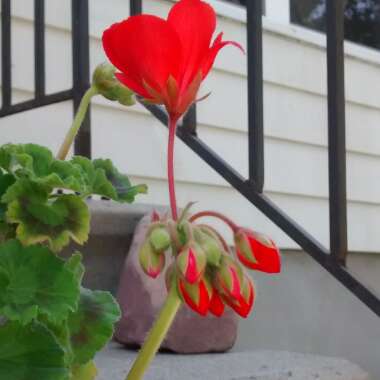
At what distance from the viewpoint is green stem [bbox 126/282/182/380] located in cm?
49

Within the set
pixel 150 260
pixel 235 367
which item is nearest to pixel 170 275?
pixel 150 260

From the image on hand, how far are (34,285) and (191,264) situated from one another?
150mm

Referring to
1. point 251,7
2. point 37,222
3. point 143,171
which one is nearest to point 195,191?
point 143,171

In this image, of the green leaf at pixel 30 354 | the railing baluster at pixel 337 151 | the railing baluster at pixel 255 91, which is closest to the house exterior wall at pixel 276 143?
the railing baluster at pixel 255 91

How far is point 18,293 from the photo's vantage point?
0.56m

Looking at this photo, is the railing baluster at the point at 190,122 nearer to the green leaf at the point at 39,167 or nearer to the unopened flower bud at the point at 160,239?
the green leaf at the point at 39,167

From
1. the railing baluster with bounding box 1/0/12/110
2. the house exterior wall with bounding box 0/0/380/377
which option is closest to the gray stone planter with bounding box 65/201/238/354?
the railing baluster with bounding box 1/0/12/110

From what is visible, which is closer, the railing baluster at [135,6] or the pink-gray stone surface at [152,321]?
the pink-gray stone surface at [152,321]

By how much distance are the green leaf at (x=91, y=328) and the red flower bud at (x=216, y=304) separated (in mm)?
147

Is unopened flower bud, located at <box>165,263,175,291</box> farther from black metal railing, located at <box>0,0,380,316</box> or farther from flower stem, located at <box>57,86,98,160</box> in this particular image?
black metal railing, located at <box>0,0,380,316</box>

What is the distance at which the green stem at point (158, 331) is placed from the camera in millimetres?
494

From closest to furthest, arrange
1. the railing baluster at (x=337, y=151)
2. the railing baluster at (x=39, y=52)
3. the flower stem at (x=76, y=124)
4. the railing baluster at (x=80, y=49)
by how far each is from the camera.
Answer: the flower stem at (x=76, y=124), the railing baluster at (x=337, y=151), the railing baluster at (x=80, y=49), the railing baluster at (x=39, y=52)

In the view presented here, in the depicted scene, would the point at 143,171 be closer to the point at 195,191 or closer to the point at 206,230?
the point at 195,191

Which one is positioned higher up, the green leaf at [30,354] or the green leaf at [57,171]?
the green leaf at [57,171]
